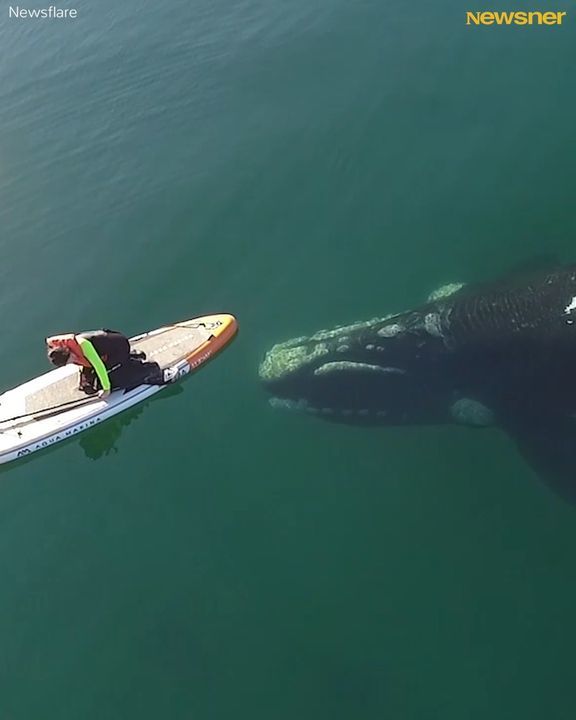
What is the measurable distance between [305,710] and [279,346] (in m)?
10.9

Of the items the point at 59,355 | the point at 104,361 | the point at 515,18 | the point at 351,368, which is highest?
the point at 515,18

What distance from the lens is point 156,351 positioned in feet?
86.6

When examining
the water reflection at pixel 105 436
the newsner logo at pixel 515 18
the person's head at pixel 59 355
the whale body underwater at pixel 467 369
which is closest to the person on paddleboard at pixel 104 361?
the person's head at pixel 59 355

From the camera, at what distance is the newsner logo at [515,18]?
33.8 metres

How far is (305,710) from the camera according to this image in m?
18.9

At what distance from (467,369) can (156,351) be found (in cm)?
949

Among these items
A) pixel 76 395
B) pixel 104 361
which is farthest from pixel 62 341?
pixel 76 395

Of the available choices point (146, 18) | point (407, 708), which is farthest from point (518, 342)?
point (146, 18)

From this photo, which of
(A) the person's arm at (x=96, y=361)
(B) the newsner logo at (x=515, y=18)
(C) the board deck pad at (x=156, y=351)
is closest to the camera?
(A) the person's arm at (x=96, y=361)

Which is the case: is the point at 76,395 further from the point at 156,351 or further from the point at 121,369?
the point at 156,351

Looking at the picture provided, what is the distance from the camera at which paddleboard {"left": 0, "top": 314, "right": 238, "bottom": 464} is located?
2530cm

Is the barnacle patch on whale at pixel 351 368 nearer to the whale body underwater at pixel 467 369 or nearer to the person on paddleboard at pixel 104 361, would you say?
the whale body underwater at pixel 467 369

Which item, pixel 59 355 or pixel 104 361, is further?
pixel 104 361

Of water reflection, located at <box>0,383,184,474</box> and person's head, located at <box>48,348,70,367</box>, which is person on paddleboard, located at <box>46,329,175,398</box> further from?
water reflection, located at <box>0,383,184,474</box>
